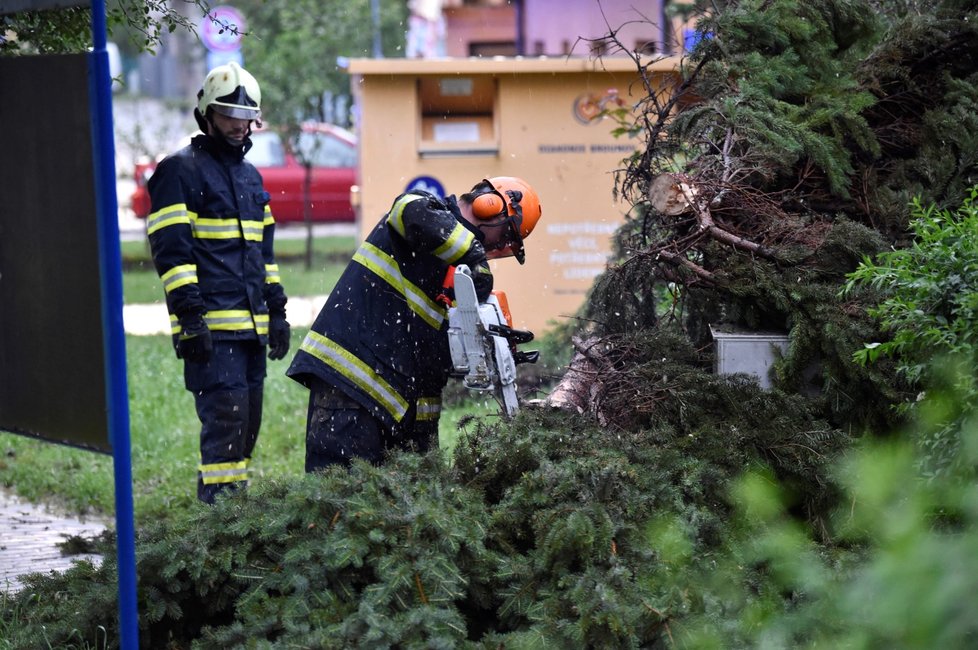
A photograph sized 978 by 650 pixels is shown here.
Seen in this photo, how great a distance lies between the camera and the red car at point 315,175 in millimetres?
17250

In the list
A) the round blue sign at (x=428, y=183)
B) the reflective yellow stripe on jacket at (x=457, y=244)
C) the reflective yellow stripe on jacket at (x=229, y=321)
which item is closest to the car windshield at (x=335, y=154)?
the round blue sign at (x=428, y=183)

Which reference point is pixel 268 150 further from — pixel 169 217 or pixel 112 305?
pixel 112 305

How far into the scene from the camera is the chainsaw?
3.77 metres

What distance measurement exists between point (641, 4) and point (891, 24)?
28.9 ft

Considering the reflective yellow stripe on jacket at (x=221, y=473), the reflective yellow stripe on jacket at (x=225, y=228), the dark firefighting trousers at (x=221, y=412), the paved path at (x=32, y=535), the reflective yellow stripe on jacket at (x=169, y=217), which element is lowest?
the paved path at (x=32, y=535)

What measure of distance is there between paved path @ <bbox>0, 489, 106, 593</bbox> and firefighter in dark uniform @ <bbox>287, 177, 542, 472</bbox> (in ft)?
4.28

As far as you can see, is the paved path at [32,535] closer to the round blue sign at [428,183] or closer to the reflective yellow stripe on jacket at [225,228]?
the reflective yellow stripe on jacket at [225,228]

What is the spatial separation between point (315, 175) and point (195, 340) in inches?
511

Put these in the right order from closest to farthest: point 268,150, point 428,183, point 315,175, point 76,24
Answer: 1. point 76,24
2. point 428,183
3. point 315,175
4. point 268,150

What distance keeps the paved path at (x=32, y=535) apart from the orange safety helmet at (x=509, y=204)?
7.15ft

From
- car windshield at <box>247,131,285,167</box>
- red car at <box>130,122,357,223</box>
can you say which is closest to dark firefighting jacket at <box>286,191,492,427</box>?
red car at <box>130,122,357,223</box>

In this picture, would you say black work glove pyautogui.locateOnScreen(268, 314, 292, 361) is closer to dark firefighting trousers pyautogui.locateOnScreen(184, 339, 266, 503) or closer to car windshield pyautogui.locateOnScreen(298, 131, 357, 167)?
dark firefighting trousers pyautogui.locateOnScreen(184, 339, 266, 503)

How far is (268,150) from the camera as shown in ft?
58.6

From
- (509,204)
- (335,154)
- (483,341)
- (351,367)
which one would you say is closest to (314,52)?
(335,154)
